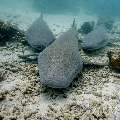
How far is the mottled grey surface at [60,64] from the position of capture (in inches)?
245

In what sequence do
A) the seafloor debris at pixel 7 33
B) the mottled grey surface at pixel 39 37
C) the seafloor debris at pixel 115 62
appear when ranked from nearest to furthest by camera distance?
the seafloor debris at pixel 115 62 → the mottled grey surface at pixel 39 37 → the seafloor debris at pixel 7 33

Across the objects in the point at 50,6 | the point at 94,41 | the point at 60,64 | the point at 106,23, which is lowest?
the point at 106,23

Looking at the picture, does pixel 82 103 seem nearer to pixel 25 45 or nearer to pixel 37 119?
pixel 37 119

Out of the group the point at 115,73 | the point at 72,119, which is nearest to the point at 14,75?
the point at 72,119

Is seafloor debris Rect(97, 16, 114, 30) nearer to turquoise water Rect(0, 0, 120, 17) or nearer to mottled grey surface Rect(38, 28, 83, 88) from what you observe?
turquoise water Rect(0, 0, 120, 17)

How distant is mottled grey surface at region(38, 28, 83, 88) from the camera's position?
6.23 meters

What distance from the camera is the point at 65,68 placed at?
6664 mm

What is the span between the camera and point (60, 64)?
671 centimetres

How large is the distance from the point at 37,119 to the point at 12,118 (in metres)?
0.58

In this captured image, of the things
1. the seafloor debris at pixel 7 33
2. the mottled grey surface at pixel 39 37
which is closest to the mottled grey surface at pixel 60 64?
the mottled grey surface at pixel 39 37

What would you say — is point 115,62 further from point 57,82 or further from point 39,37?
point 39,37

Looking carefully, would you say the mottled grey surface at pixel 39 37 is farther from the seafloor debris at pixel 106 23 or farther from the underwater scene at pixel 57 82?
the seafloor debris at pixel 106 23

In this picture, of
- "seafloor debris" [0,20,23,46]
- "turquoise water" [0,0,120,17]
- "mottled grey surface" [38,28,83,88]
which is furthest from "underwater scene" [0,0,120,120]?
"turquoise water" [0,0,120,17]

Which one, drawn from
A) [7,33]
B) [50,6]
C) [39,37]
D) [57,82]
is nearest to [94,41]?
[39,37]
